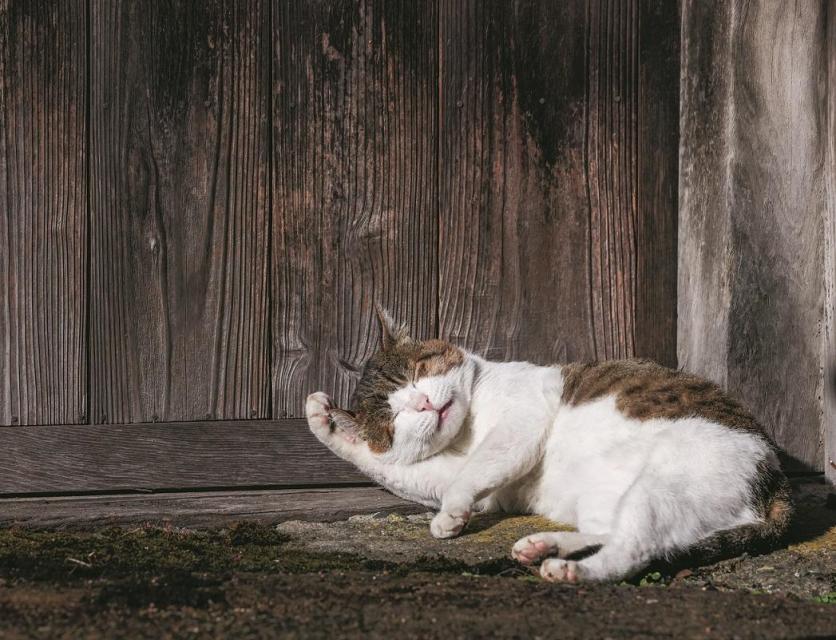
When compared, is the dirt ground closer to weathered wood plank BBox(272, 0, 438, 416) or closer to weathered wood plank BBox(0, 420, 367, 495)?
weathered wood plank BBox(0, 420, 367, 495)

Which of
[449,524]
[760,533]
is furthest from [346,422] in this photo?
[760,533]

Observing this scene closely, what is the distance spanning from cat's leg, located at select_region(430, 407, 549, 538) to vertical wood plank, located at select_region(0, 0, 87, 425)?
1394mm

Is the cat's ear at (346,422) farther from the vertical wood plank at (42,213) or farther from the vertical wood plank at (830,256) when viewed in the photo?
the vertical wood plank at (830,256)

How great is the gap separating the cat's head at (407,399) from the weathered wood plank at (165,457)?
0.26 metres

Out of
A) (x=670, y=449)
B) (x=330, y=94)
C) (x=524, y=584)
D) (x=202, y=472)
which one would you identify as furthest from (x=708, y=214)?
(x=202, y=472)

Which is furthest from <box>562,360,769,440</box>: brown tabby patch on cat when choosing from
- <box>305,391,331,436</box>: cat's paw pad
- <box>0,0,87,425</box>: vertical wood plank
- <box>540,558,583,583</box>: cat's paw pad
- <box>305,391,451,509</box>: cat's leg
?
<box>0,0,87,425</box>: vertical wood plank

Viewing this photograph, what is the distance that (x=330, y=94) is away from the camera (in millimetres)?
3174

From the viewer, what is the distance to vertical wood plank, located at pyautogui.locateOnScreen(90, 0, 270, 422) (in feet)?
10.0

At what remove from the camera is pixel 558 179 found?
330 centimetres

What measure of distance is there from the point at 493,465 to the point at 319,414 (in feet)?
2.18

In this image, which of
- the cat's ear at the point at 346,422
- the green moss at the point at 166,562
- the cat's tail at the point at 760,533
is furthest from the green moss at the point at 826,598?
the cat's ear at the point at 346,422

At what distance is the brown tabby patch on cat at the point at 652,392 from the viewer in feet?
9.07

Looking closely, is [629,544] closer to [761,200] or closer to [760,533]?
[760,533]

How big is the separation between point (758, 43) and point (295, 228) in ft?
6.00
